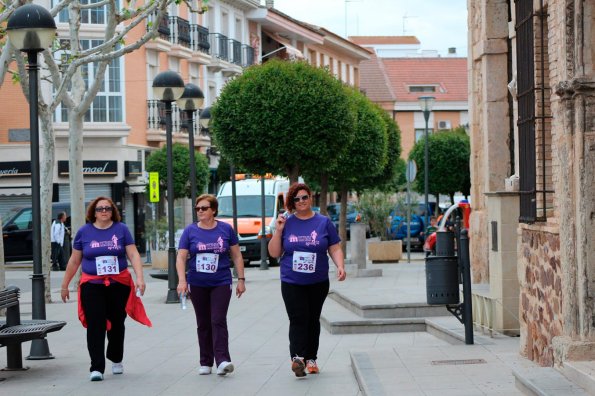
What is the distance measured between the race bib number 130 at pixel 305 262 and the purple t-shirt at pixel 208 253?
71 cm

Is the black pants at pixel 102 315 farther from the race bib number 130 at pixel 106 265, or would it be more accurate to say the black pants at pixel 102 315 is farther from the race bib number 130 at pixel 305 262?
the race bib number 130 at pixel 305 262

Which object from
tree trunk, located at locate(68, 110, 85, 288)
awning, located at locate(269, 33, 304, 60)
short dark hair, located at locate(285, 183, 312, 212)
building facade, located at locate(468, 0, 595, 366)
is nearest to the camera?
building facade, located at locate(468, 0, 595, 366)

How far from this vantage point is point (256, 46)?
211 ft

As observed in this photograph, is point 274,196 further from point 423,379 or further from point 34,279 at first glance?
point 423,379

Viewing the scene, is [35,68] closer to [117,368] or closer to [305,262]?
[117,368]

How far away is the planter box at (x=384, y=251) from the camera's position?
36688mm

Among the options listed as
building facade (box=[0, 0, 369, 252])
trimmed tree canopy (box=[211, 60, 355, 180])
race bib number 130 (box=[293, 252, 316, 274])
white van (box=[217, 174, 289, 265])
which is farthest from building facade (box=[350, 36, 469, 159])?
race bib number 130 (box=[293, 252, 316, 274])

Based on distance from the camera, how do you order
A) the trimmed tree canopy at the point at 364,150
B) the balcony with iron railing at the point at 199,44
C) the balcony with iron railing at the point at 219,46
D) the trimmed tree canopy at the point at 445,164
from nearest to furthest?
the trimmed tree canopy at the point at 364,150 → the balcony with iron railing at the point at 199,44 → the balcony with iron railing at the point at 219,46 → the trimmed tree canopy at the point at 445,164

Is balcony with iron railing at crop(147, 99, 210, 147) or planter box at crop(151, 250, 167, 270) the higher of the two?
balcony with iron railing at crop(147, 99, 210, 147)

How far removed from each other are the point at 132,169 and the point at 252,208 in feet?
32.2

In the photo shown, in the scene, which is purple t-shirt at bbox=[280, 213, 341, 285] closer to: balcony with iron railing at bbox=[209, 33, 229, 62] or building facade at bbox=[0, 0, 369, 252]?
building facade at bbox=[0, 0, 369, 252]

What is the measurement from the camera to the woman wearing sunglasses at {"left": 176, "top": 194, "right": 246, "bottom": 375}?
1233cm

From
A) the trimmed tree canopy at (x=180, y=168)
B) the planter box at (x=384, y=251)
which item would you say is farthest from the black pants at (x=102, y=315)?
the trimmed tree canopy at (x=180, y=168)

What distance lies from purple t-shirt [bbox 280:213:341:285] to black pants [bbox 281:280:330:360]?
72 millimetres
